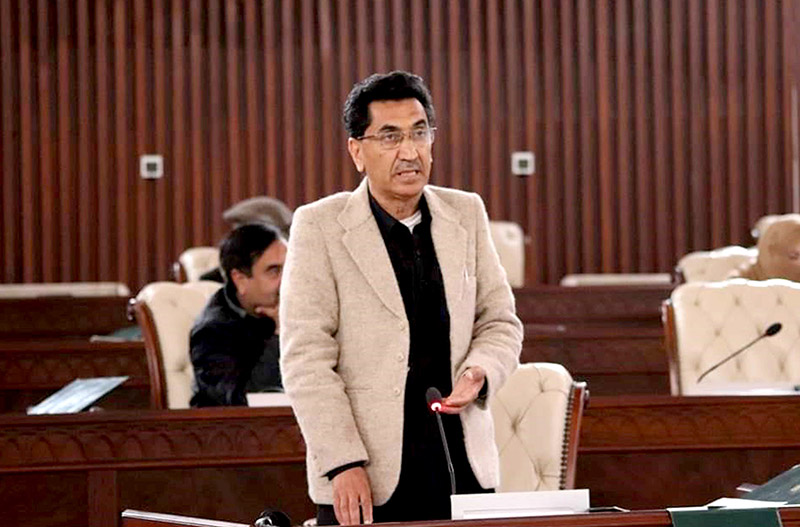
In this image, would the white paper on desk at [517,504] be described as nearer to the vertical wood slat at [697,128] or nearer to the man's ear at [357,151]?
the man's ear at [357,151]

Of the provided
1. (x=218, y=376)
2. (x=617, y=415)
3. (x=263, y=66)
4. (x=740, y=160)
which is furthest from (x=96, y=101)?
(x=617, y=415)

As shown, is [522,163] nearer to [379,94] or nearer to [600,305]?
[600,305]

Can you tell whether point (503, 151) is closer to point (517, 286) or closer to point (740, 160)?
point (740, 160)

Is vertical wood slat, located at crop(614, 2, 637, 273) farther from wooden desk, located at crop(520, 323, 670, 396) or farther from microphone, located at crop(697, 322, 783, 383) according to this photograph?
microphone, located at crop(697, 322, 783, 383)

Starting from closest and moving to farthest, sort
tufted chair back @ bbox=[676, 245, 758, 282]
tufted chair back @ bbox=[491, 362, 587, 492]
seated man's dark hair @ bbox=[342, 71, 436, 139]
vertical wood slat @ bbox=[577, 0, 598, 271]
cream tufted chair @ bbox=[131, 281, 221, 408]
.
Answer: seated man's dark hair @ bbox=[342, 71, 436, 139] → tufted chair back @ bbox=[491, 362, 587, 492] → cream tufted chair @ bbox=[131, 281, 221, 408] → tufted chair back @ bbox=[676, 245, 758, 282] → vertical wood slat @ bbox=[577, 0, 598, 271]

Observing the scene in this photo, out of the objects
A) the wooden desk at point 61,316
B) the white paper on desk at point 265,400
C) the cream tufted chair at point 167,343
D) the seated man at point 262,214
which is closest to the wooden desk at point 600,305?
the seated man at point 262,214

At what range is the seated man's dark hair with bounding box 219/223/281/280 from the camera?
468cm

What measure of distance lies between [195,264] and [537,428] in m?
4.17

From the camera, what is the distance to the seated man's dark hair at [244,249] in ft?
15.3

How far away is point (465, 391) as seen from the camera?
2592 mm

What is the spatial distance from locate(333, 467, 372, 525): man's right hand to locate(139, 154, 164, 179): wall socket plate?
7.37m

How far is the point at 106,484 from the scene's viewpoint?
376cm

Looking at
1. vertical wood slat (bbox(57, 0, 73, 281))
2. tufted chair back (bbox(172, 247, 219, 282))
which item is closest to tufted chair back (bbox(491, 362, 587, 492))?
tufted chair back (bbox(172, 247, 219, 282))

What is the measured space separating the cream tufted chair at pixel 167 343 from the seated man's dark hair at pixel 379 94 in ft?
7.37
